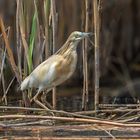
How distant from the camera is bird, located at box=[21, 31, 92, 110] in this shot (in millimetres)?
5496

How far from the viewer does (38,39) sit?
19.4 ft

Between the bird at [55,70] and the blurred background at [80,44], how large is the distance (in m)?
0.22

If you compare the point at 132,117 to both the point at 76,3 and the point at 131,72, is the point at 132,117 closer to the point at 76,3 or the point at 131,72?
the point at 76,3

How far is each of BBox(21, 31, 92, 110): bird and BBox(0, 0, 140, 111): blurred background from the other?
216 mm

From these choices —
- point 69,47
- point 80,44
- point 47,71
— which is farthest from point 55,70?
point 80,44

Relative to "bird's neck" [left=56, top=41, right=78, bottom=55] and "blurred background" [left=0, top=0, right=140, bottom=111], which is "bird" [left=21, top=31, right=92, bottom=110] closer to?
"bird's neck" [left=56, top=41, right=78, bottom=55]

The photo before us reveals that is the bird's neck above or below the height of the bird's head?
below

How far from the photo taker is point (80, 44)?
806 cm

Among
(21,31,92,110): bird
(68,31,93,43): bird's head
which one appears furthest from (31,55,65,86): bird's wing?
(68,31,93,43): bird's head

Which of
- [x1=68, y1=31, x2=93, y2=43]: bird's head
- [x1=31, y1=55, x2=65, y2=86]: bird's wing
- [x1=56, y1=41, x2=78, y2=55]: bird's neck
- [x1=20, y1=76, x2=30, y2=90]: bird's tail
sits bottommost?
[x1=20, y1=76, x2=30, y2=90]: bird's tail

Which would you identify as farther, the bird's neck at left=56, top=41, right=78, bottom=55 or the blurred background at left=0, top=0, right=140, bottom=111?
the blurred background at left=0, top=0, right=140, bottom=111

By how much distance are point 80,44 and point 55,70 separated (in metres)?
2.60

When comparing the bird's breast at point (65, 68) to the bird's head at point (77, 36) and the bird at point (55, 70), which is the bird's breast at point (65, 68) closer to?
the bird at point (55, 70)

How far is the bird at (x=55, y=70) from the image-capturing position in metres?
5.50
